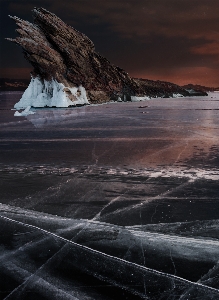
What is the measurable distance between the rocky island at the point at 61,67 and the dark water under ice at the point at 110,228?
1547 inches

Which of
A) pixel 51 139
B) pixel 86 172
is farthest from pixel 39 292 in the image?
pixel 51 139

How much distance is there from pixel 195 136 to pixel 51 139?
19.7ft

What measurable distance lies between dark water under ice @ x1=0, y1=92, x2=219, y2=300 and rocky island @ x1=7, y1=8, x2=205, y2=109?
39.3 metres

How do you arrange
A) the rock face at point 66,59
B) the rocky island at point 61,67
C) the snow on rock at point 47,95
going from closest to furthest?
the snow on rock at point 47,95 < the rocky island at point 61,67 < the rock face at point 66,59

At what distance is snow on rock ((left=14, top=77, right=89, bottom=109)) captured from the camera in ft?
154

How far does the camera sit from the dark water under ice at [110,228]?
334 centimetres

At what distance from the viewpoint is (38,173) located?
8.05m

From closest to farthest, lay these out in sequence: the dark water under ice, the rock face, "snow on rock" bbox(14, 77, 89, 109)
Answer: the dark water under ice → "snow on rock" bbox(14, 77, 89, 109) → the rock face

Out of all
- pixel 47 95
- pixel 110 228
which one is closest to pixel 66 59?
pixel 47 95

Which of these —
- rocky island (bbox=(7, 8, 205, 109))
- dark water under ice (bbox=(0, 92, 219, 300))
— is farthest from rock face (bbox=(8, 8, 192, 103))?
dark water under ice (bbox=(0, 92, 219, 300))

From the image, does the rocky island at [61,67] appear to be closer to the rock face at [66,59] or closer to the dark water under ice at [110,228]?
the rock face at [66,59]

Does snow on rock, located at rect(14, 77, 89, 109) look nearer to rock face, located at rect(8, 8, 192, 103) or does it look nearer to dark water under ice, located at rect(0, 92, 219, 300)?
rock face, located at rect(8, 8, 192, 103)

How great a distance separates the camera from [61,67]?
2094 inches

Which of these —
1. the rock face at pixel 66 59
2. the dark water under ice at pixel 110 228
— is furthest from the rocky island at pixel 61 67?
the dark water under ice at pixel 110 228
